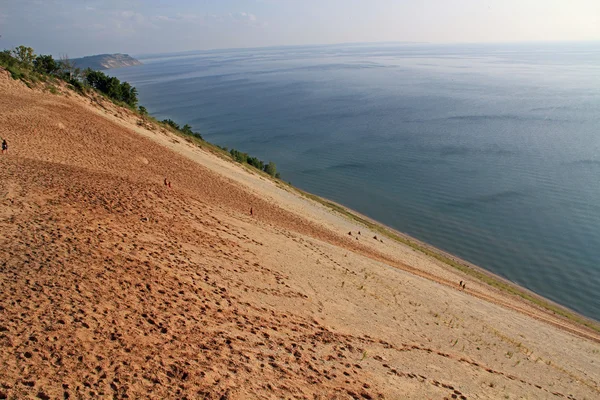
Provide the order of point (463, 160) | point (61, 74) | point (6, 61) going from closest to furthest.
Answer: point (6, 61)
point (61, 74)
point (463, 160)

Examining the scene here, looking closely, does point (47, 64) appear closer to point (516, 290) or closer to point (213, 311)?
point (213, 311)

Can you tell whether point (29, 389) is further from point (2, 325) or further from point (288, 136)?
point (288, 136)

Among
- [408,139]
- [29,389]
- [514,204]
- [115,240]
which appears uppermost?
[408,139]

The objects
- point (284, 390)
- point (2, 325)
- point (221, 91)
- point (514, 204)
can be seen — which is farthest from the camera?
point (221, 91)

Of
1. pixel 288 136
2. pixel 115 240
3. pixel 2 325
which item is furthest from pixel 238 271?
pixel 288 136

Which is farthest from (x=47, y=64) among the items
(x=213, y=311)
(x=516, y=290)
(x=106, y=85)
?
(x=516, y=290)

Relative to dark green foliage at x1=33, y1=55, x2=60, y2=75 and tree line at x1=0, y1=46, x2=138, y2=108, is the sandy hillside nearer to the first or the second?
tree line at x1=0, y1=46, x2=138, y2=108

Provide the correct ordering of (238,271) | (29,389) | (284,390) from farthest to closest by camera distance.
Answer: (238,271) → (284,390) → (29,389)
